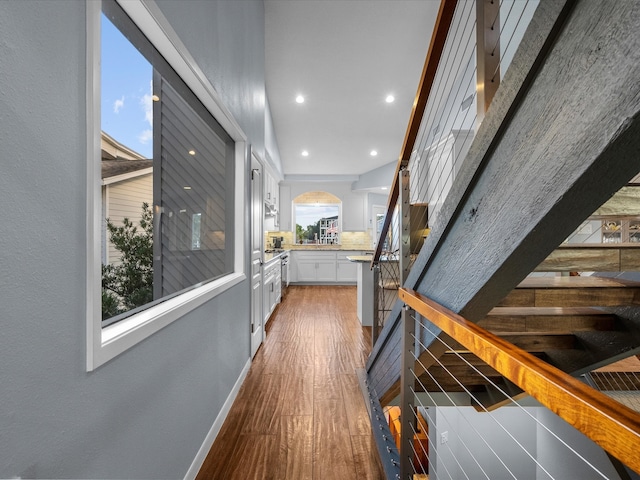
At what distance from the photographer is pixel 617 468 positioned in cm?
221

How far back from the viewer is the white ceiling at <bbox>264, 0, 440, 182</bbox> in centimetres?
324

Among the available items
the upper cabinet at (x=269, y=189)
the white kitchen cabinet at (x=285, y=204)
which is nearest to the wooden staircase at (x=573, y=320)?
the upper cabinet at (x=269, y=189)

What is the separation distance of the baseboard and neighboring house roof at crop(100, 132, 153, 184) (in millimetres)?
1353

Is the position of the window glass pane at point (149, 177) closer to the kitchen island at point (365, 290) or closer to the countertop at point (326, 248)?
the kitchen island at point (365, 290)

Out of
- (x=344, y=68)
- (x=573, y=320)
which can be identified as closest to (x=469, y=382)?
(x=573, y=320)

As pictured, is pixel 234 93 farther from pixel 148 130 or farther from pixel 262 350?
pixel 262 350

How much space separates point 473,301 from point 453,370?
4.21ft

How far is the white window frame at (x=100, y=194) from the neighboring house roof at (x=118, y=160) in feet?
0.62

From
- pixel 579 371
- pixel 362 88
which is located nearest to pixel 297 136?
pixel 362 88

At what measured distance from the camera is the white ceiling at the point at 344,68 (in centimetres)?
324

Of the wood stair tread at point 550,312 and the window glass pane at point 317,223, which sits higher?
the window glass pane at point 317,223

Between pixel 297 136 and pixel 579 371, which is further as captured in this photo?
pixel 297 136

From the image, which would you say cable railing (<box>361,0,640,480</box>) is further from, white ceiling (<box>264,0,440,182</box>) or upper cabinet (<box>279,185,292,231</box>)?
upper cabinet (<box>279,185,292,231</box>)

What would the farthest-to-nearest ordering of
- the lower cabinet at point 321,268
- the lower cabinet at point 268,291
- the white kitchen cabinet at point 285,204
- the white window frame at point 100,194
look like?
1. the white kitchen cabinet at point 285,204
2. the lower cabinet at point 321,268
3. the lower cabinet at point 268,291
4. the white window frame at point 100,194
